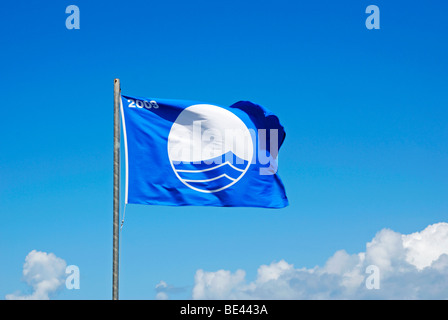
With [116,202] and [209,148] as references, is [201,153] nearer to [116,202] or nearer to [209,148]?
[209,148]

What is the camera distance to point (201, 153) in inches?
1113

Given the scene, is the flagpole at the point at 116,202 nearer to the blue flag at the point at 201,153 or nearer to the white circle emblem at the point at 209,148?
the blue flag at the point at 201,153

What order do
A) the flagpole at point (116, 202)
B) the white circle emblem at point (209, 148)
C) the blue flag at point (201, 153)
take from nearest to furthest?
the flagpole at point (116, 202)
the blue flag at point (201, 153)
the white circle emblem at point (209, 148)

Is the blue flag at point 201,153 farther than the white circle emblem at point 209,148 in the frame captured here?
No

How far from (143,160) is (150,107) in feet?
7.50

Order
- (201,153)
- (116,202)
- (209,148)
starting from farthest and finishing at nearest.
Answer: (209,148) < (201,153) < (116,202)

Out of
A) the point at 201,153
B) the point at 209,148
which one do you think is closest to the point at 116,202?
the point at 201,153

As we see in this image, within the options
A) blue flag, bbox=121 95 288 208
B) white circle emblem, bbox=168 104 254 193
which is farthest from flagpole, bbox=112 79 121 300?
white circle emblem, bbox=168 104 254 193

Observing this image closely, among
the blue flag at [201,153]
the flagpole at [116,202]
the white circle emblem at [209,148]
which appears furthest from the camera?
the white circle emblem at [209,148]

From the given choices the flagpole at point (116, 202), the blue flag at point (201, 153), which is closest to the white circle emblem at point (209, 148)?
the blue flag at point (201, 153)

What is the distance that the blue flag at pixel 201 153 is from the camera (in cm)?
2659

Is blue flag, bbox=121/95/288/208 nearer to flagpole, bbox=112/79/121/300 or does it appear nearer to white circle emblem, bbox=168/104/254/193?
white circle emblem, bbox=168/104/254/193

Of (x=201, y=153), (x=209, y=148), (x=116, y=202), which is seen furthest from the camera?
(x=209, y=148)
